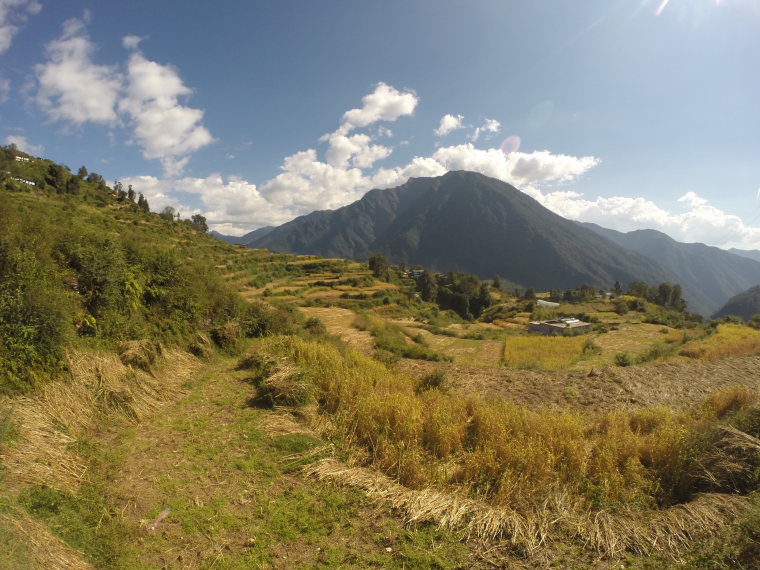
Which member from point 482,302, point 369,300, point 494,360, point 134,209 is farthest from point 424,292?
point 134,209

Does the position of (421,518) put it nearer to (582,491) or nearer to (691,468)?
(582,491)

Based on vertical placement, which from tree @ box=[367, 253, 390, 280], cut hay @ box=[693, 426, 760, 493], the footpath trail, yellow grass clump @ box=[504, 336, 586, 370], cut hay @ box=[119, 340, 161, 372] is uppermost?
tree @ box=[367, 253, 390, 280]

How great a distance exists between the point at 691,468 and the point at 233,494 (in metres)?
7.39

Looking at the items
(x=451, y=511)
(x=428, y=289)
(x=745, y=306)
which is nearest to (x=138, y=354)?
(x=451, y=511)

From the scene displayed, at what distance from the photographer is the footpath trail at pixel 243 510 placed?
3.79m

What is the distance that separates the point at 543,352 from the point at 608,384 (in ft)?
52.2

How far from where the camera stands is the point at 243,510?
14.6ft

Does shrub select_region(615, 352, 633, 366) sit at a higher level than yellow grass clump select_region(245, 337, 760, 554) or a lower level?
lower

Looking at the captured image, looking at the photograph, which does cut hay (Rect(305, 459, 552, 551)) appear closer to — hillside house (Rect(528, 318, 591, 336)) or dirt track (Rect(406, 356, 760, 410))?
dirt track (Rect(406, 356, 760, 410))

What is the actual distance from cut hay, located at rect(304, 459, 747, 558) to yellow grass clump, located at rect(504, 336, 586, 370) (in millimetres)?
17830

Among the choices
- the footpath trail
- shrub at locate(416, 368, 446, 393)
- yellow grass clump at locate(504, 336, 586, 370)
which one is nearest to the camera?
the footpath trail

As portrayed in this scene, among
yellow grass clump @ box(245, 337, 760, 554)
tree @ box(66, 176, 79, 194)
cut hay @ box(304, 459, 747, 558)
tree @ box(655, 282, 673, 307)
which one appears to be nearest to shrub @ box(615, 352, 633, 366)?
yellow grass clump @ box(245, 337, 760, 554)

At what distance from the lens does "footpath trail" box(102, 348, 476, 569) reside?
12.4 ft

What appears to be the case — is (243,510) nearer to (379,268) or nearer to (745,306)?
(379,268)
